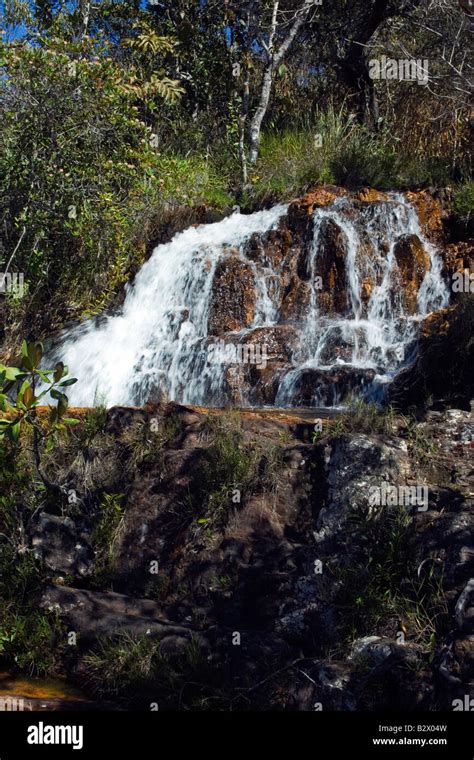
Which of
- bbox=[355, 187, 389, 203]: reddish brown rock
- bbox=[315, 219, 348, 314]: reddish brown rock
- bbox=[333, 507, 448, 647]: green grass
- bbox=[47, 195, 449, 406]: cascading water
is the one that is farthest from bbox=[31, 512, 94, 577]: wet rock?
bbox=[355, 187, 389, 203]: reddish brown rock

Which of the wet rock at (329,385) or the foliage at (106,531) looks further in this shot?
the wet rock at (329,385)

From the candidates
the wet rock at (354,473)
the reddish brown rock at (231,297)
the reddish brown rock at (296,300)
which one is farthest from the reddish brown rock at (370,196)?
the wet rock at (354,473)

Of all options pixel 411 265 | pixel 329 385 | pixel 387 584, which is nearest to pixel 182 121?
pixel 411 265

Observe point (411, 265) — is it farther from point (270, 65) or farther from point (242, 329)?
point (270, 65)

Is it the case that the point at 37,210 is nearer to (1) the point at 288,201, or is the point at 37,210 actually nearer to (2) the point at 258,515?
(1) the point at 288,201

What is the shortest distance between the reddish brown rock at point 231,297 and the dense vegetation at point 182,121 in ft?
5.83

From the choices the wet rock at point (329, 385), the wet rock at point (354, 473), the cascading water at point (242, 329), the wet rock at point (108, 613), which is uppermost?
the cascading water at point (242, 329)

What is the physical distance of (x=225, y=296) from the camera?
11555 millimetres

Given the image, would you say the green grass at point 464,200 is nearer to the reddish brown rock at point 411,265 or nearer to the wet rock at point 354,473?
the reddish brown rock at point 411,265

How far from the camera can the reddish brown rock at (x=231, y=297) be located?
450 inches

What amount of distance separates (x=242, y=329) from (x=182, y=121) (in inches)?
253

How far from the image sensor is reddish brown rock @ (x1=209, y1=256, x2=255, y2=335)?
11422mm

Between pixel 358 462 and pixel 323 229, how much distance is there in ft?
18.2

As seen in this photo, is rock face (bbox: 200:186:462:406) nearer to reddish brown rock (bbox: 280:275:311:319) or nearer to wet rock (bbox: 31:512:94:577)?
reddish brown rock (bbox: 280:275:311:319)
